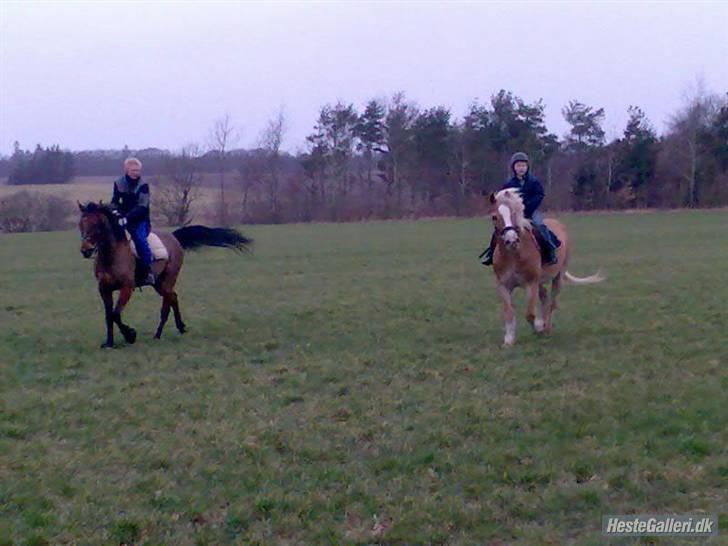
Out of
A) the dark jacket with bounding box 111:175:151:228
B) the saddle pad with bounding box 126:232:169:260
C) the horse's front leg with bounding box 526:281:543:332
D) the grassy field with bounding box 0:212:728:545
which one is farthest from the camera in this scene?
the saddle pad with bounding box 126:232:169:260

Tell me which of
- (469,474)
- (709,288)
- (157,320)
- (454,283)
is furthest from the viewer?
(454,283)

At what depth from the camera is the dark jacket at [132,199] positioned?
11.1 meters

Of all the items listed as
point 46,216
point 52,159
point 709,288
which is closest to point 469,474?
point 709,288

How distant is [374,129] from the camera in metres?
72.9

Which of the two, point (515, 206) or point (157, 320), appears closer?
point (515, 206)

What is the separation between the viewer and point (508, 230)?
31.7 ft

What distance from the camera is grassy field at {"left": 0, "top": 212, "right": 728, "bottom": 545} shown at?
4.98 metres

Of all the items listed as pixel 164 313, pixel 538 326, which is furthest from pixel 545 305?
pixel 164 313

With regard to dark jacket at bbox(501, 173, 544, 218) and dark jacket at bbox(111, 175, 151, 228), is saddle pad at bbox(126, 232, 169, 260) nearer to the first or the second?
dark jacket at bbox(111, 175, 151, 228)

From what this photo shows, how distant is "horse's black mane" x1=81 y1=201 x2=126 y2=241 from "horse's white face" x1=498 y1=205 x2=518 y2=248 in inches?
187

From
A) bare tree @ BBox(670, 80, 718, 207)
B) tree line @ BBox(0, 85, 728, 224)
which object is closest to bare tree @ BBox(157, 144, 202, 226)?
tree line @ BBox(0, 85, 728, 224)

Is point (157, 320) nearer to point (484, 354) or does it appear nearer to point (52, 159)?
point (484, 354)

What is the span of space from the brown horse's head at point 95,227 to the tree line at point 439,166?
51113 mm

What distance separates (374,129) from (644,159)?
2195cm
